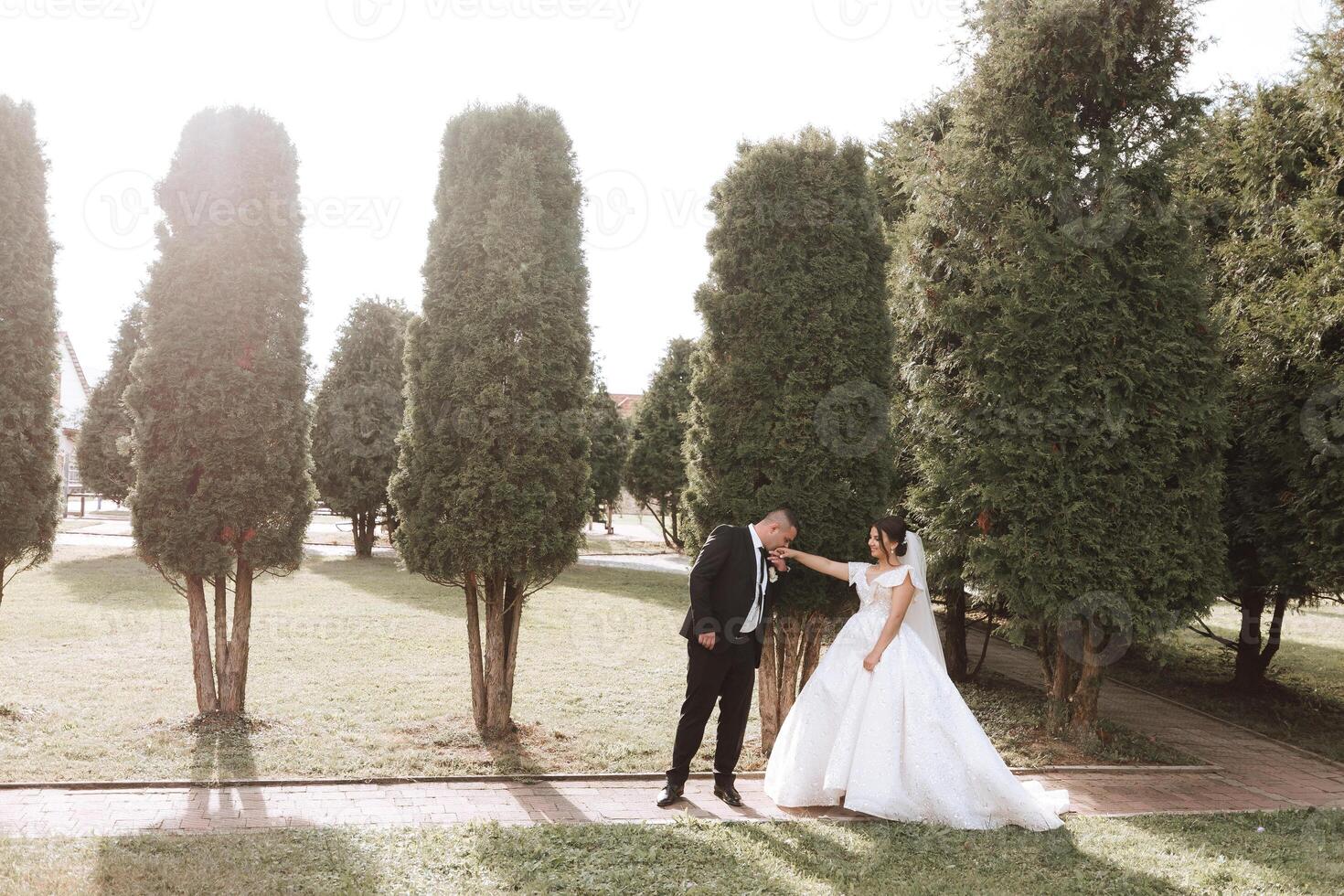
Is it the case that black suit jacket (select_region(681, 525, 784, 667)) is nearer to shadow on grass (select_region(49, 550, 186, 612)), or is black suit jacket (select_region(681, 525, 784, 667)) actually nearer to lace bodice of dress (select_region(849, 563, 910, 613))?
lace bodice of dress (select_region(849, 563, 910, 613))

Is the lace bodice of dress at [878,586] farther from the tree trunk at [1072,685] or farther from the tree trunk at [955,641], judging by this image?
the tree trunk at [955,641]

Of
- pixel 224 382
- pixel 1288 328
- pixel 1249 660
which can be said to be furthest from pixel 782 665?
pixel 1249 660

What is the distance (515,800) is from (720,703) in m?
1.60

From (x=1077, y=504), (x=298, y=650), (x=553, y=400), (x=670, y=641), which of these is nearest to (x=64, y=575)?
(x=298, y=650)

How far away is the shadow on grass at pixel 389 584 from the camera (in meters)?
18.4

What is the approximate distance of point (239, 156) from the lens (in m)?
8.72

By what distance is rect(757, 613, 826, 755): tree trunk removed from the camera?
8.66m

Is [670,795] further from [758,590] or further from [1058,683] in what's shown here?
[1058,683]

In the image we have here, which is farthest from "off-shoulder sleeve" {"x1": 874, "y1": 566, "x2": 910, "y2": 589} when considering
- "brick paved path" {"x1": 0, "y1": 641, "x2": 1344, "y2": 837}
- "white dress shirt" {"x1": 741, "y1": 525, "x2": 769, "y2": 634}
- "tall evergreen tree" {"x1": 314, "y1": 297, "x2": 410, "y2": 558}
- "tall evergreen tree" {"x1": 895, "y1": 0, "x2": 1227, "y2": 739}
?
"tall evergreen tree" {"x1": 314, "y1": 297, "x2": 410, "y2": 558}

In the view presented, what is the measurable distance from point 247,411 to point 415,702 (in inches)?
140

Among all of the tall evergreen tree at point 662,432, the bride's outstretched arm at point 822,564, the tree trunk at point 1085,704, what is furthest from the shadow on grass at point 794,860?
the tall evergreen tree at point 662,432

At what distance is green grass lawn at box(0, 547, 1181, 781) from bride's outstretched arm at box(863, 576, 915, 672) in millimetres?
2197

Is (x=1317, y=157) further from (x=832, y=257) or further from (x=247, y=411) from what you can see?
(x=247, y=411)

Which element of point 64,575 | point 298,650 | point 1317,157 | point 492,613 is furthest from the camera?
point 64,575
